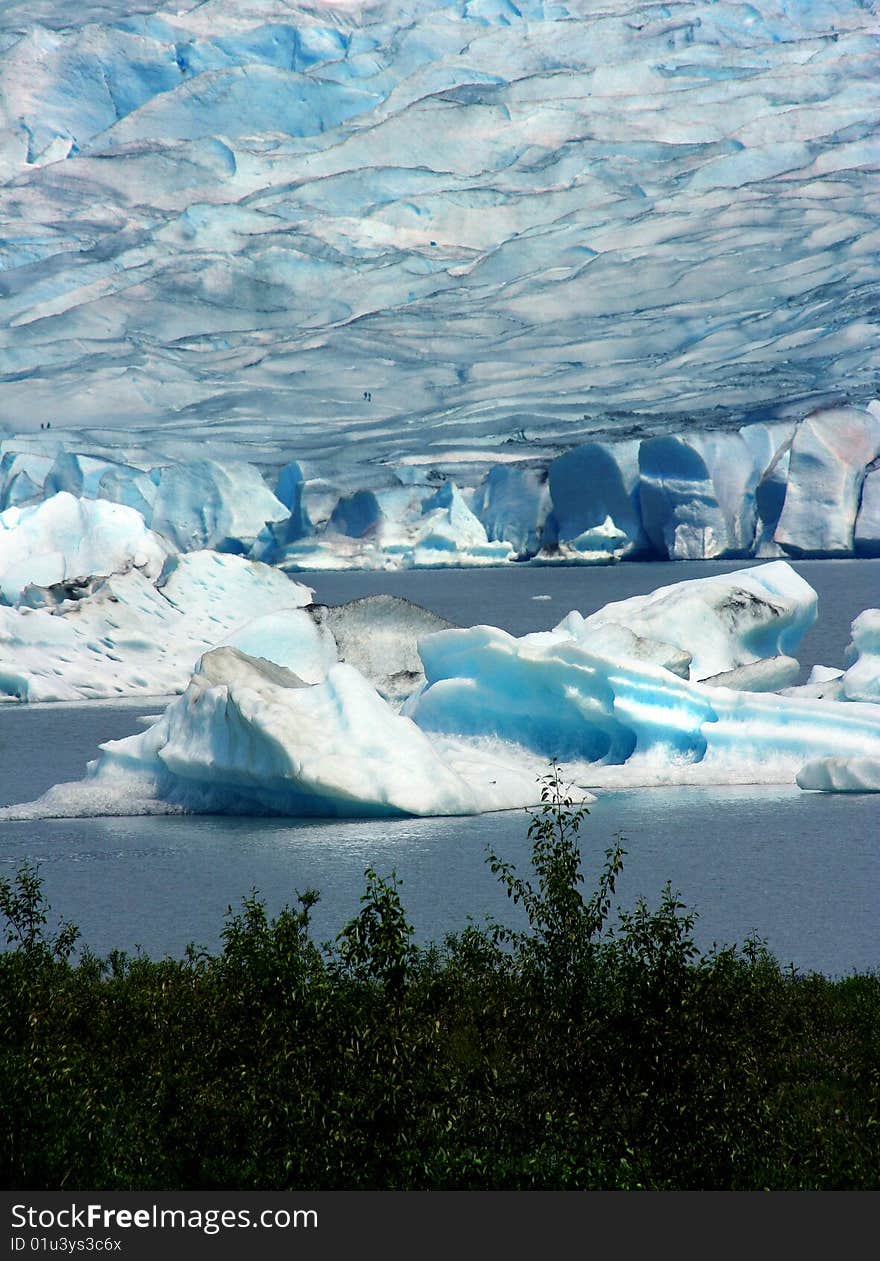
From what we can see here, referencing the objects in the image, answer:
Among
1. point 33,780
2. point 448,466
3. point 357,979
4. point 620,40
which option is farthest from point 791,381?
point 357,979

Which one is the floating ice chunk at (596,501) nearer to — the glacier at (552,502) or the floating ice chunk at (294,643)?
the glacier at (552,502)

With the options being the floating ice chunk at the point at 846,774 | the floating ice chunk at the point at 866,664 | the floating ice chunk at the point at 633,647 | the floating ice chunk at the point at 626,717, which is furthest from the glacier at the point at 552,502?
the floating ice chunk at the point at 846,774

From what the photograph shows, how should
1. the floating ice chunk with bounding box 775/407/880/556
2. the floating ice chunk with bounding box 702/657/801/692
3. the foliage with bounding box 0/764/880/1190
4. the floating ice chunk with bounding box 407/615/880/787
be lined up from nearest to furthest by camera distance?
the foliage with bounding box 0/764/880/1190, the floating ice chunk with bounding box 407/615/880/787, the floating ice chunk with bounding box 702/657/801/692, the floating ice chunk with bounding box 775/407/880/556

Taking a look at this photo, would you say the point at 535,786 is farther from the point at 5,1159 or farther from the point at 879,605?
the point at 879,605

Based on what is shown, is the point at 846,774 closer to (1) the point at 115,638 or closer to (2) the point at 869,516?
(1) the point at 115,638

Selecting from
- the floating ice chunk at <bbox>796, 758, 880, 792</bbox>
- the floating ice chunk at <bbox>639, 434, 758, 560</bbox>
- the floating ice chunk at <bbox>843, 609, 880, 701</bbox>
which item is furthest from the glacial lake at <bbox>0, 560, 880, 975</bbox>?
the floating ice chunk at <bbox>639, 434, 758, 560</bbox>

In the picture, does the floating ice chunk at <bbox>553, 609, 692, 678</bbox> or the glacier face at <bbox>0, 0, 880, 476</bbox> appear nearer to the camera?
the floating ice chunk at <bbox>553, 609, 692, 678</bbox>

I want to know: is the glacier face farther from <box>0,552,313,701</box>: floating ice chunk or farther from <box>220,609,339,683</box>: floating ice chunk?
<box>220,609,339,683</box>: floating ice chunk
